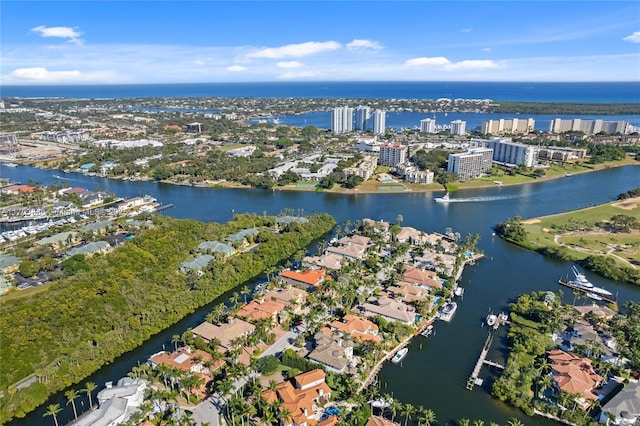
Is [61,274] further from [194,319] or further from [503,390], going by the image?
[503,390]

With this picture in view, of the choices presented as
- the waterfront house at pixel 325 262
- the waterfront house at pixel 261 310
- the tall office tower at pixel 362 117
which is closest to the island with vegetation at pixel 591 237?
the waterfront house at pixel 325 262

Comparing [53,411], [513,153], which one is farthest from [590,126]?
[53,411]

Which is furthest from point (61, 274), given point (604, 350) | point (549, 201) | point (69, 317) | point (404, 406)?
point (549, 201)

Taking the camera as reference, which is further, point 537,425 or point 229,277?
point 229,277

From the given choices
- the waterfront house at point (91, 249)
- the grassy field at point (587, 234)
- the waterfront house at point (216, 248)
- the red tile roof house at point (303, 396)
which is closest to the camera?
the red tile roof house at point (303, 396)

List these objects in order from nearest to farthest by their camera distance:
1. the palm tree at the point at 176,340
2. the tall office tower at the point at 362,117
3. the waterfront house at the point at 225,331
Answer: the palm tree at the point at 176,340
the waterfront house at the point at 225,331
the tall office tower at the point at 362,117

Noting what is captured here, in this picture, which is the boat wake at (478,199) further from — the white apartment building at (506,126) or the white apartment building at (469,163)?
the white apartment building at (506,126)

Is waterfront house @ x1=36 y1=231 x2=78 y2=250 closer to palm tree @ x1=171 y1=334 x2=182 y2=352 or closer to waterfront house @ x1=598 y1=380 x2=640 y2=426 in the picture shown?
palm tree @ x1=171 y1=334 x2=182 y2=352

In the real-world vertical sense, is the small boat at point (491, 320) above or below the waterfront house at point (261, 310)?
below
